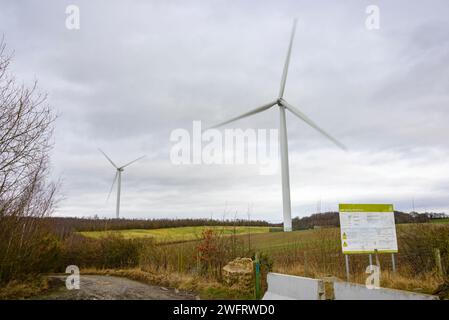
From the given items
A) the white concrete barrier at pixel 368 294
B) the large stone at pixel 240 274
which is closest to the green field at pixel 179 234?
the large stone at pixel 240 274

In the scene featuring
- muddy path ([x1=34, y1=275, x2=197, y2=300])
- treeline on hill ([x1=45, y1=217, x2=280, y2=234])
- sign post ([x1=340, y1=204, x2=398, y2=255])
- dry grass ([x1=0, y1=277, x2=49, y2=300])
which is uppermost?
treeline on hill ([x1=45, y1=217, x2=280, y2=234])

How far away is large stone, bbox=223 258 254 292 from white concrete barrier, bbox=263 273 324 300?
106 centimetres

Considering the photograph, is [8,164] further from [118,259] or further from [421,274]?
[118,259]

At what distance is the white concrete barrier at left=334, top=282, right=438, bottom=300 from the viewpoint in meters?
9.00

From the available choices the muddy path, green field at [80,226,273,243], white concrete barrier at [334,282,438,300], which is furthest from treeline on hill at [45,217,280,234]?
white concrete barrier at [334,282,438,300]

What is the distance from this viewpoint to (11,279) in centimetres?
1448

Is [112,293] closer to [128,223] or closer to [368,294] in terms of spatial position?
[368,294]

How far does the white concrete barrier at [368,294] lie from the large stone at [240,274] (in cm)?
461

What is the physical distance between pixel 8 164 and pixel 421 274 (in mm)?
13176

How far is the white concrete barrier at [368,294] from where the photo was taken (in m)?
9.00

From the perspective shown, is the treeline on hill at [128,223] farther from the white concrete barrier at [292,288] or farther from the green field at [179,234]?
the white concrete barrier at [292,288]

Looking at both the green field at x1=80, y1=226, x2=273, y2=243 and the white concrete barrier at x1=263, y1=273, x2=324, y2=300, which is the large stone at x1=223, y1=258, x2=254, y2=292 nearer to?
the white concrete barrier at x1=263, y1=273, x2=324, y2=300

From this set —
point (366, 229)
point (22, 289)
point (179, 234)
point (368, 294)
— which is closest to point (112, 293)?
point (22, 289)
